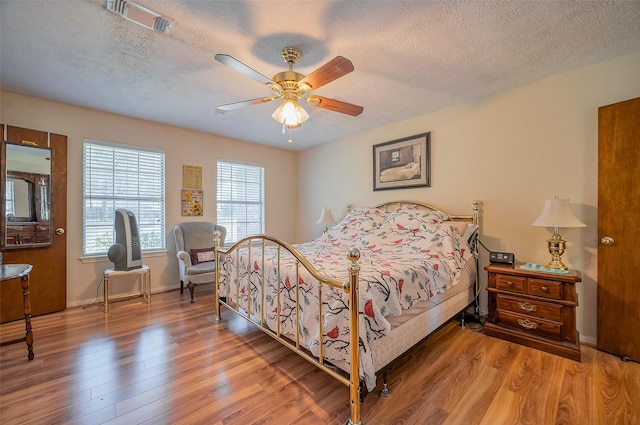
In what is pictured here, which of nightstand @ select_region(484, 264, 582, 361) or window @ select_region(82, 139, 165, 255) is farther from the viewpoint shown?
window @ select_region(82, 139, 165, 255)

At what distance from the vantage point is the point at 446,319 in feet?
7.90

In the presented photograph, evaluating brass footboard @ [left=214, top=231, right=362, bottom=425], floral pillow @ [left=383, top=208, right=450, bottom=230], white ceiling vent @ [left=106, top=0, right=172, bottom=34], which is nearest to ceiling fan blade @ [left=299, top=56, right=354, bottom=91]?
white ceiling vent @ [left=106, top=0, right=172, bottom=34]

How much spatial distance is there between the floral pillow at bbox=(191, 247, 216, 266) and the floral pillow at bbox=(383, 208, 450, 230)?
2.52m

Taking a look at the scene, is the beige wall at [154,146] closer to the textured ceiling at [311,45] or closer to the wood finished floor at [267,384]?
the textured ceiling at [311,45]

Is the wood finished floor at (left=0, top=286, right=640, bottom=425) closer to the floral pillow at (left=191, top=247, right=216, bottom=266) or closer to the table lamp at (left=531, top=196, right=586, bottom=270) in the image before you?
the table lamp at (left=531, top=196, right=586, bottom=270)

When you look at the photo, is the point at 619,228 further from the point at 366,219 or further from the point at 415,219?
the point at 366,219

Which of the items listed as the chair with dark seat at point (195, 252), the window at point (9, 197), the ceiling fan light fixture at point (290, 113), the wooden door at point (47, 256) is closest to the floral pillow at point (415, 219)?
the ceiling fan light fixture at point (290, 113)

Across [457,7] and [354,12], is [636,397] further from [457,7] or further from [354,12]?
[354,12]

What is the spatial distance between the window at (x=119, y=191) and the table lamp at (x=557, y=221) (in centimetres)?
461

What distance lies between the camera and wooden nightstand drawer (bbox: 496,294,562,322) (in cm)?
222

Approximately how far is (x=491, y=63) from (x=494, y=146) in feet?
Answer: 3.15

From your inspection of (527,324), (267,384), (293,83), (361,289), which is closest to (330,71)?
(293,83)

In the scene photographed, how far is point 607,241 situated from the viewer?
2.19 metres

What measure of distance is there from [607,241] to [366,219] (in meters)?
2.27
